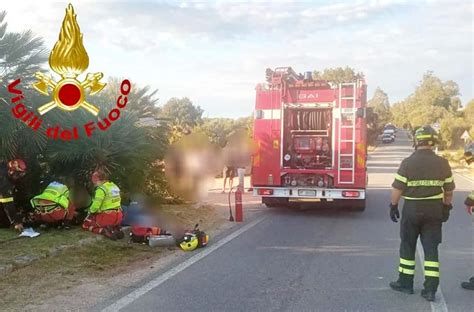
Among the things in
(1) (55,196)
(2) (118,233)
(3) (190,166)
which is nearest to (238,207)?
(3) (190,166)

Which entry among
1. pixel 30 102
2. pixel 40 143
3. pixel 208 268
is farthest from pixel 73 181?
pixel 208 268

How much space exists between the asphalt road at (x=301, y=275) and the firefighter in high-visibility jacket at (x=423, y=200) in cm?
41

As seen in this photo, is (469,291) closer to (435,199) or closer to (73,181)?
(435,199)

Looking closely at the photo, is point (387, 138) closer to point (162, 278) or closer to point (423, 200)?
point (423, 200)

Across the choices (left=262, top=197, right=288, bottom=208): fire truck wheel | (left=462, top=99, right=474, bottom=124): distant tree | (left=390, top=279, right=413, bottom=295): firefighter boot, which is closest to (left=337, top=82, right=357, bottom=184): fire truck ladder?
(left=262, top=197, right=288, bottom=208): fire truck wheel

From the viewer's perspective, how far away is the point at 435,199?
5.63 meters

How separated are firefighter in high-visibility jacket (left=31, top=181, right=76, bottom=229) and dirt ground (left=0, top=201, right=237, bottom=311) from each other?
524mm

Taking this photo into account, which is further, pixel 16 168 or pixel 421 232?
pixel 16 168

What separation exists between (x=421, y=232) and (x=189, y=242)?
3.41m

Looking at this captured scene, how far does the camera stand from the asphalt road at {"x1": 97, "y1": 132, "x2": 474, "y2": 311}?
5191 mm

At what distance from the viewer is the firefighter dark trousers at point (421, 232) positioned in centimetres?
559

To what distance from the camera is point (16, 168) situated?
7902 mm

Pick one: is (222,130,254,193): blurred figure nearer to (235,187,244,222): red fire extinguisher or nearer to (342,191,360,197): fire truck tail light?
(235,187,244,222): red fire extinguisher

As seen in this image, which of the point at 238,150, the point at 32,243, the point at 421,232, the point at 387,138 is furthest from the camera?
the point at 387,138
